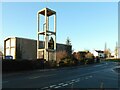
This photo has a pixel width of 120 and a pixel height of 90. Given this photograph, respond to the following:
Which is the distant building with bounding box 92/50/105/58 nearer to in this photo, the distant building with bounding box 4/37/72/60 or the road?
the distant building with bounding box 4/37/72/60

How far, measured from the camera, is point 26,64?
35.4 metres

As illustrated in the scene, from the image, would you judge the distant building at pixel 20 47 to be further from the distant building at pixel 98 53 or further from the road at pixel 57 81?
the distant building at pixel 98 53

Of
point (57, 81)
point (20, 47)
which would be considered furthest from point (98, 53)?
point (57, 81)

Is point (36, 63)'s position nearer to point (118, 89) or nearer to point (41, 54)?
point (41, 54)

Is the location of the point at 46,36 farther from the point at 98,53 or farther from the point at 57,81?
the point at 98,53

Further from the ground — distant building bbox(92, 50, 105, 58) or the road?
Answer: distant building bbox(92, 50, 105, 58)

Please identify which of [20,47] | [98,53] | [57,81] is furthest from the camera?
[98,53]

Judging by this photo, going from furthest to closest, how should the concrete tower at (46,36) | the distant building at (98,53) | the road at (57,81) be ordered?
the distant building at (98,53) → the concrete tower at (46,36) → the road at (57,81)

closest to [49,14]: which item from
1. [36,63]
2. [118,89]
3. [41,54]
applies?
[41,54]

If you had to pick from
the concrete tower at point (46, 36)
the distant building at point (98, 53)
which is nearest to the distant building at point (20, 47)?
the concrete tower at point (46, 36)

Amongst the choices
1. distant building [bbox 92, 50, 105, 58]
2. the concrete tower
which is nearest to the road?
the concrete tower

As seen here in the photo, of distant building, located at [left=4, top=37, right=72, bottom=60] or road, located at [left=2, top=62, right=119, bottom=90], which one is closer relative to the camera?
road, located at [left=2, top=62, right=119, bottom=90]

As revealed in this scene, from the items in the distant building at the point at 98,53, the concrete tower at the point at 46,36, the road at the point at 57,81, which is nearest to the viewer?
the road at the point at 57,81

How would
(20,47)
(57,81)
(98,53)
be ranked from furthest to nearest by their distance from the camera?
(98,53)
(20,47)
(57,81)
